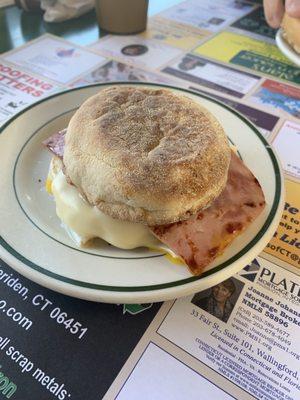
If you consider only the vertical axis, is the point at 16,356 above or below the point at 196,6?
below

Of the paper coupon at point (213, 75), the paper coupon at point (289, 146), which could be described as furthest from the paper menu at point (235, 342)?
the paper coupon at point (213, 75)

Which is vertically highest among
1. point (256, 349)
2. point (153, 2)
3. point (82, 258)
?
point (153, 2)

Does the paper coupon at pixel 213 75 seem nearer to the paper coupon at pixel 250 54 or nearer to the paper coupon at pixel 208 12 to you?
the paper coupon at pixel 250 54

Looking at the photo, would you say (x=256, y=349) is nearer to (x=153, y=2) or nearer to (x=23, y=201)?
(x=23, y=201)

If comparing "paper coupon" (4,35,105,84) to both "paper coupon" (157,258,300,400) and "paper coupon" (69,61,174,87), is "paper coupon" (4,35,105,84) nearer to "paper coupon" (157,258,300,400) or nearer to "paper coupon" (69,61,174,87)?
"paper coupon" (69,61,174,87)

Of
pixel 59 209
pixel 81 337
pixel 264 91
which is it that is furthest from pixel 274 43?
pixel 81 337

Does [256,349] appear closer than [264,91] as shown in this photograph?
Yes
